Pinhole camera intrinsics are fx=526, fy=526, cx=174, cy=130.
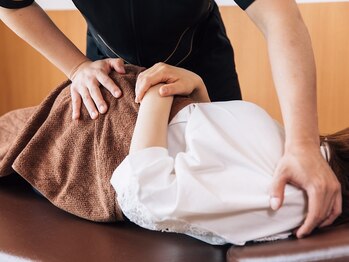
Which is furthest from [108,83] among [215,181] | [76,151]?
[215,181]

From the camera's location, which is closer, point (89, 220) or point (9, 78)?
point (89, 220)

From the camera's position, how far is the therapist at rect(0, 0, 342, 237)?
853 mm

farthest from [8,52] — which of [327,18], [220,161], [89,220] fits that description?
[220,161]

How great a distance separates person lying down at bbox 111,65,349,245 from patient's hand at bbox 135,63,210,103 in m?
0.10

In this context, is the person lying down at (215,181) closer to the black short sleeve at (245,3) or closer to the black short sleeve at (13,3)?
the black short sleeve at (245,3)

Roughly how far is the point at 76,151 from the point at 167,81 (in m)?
0.24

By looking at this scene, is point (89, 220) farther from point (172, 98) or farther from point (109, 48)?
point (109, 48)

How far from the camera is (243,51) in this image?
2.55 metres

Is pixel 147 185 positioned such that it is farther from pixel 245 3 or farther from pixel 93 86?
pixel 245 3

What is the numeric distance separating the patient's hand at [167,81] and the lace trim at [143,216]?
25cm

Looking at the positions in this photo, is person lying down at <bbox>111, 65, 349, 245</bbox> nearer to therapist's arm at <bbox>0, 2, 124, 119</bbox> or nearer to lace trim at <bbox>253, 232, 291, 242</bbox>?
lace trim at <bbox>253, 232, 291, 242</bbox>

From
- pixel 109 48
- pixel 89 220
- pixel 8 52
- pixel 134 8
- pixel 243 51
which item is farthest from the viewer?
pixel 8 52

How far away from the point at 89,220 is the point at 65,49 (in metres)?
0.47

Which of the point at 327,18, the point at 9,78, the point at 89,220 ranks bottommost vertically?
the point at 327,18
